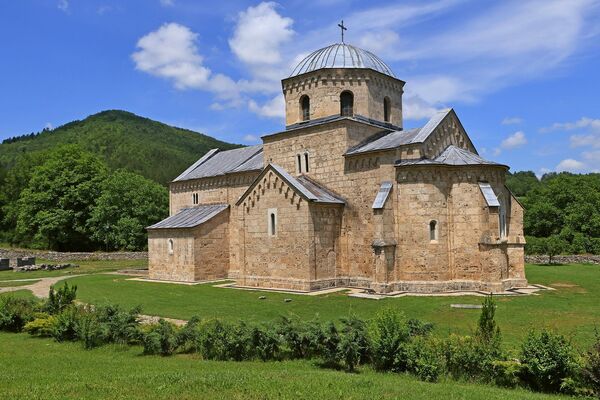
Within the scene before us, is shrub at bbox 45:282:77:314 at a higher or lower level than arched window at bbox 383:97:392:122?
lower

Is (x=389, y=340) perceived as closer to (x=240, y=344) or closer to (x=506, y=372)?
(x=506, y=372)

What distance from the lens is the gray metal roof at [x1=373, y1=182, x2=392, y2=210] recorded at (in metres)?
20.8

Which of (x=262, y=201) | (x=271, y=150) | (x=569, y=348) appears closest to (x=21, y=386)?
(x=569, y=348)

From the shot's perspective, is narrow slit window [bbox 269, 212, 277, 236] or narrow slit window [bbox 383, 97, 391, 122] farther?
narrow slit window [bbox 383, 97, 391, 122]

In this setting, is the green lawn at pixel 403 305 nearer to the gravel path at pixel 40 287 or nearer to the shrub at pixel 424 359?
the gravel path at pixel 40 287

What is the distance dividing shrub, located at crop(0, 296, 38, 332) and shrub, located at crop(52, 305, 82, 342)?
189 cm

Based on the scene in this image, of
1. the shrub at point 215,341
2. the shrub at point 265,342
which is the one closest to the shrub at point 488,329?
the shrub at point 265,342

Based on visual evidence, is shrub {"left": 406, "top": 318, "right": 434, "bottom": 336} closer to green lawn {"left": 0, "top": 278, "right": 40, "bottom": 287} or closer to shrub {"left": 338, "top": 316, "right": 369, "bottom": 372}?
shrub {"left": 338, "top": 316, "right": 369, "bottom": 372}

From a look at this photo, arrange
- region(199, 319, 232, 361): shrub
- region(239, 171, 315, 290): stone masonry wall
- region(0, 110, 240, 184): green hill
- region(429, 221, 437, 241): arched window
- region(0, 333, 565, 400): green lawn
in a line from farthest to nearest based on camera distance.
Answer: region(0, 110, 240, 184): green hill → region(239, 171, 315, 290): stone masonry wall → region(429, 221, 437, 241): arched window → region(199, 319, 232, 361): shrub → region(0, 333, 565, 400): green lawn

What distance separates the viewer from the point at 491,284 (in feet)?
65.4

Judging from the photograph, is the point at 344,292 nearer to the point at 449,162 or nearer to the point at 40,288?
the point at 449,162

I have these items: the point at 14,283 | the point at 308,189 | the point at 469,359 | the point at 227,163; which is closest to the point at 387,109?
the point at 308,189

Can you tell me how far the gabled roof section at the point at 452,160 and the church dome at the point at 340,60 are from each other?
261 inches

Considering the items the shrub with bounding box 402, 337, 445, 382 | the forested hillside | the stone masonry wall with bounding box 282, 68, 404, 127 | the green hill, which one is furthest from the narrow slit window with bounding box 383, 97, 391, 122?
the green hill
